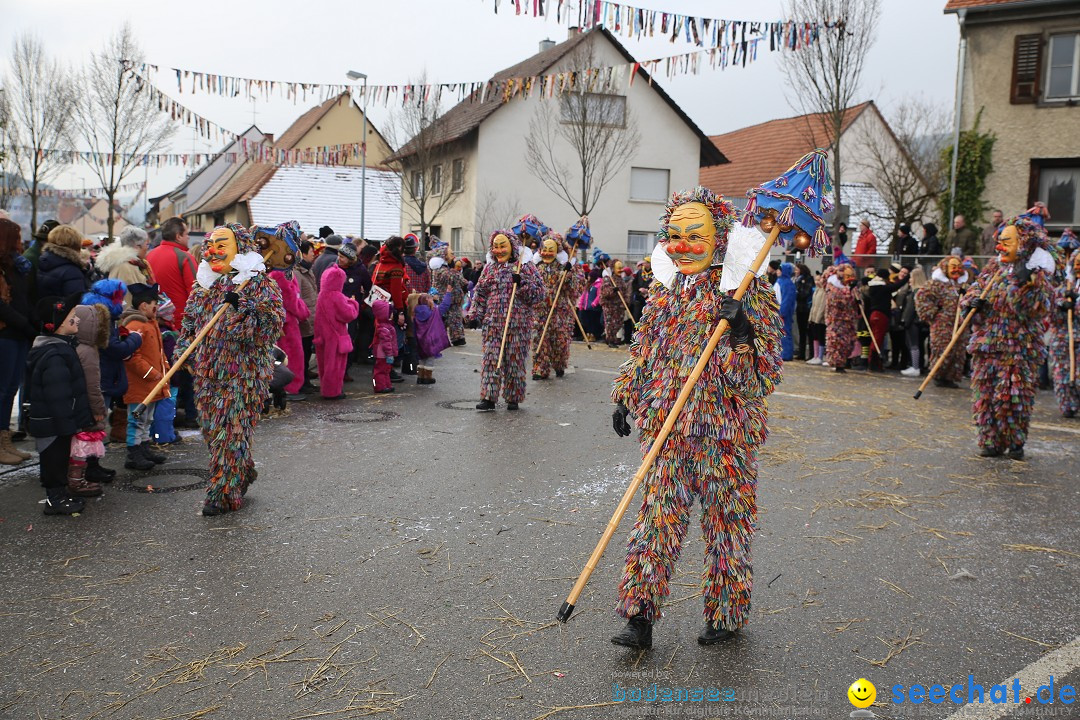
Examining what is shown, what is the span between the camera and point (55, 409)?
5.83m

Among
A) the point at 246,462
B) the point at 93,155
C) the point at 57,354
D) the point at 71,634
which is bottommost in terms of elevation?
the point at 71,634

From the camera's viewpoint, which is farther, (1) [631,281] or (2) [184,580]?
(1) [631,281]

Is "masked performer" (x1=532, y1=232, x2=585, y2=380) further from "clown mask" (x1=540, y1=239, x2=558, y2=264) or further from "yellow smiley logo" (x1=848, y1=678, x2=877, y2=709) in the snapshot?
"yellow smiley logo" (x1=848, y1=678, x2=877, y2=709)

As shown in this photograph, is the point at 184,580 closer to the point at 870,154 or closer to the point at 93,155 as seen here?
the point at 93,155

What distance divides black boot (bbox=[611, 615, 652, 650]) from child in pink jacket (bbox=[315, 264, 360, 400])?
286 inches

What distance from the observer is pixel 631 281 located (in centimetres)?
1838

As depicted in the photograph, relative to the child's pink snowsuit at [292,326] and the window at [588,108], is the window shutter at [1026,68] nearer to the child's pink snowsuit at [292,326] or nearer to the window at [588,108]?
the window at [588,108]

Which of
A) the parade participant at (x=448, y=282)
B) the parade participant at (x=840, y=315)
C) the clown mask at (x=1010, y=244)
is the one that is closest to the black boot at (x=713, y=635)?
the clown mask at (x=1010, y=244)

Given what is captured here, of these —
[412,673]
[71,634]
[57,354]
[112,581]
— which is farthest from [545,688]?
[57,354]

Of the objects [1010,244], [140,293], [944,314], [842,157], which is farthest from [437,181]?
[1010,244]

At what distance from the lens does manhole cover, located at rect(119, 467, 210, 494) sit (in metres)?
6.62

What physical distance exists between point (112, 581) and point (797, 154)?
99.6 feet

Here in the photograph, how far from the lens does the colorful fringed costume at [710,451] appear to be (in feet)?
13.1

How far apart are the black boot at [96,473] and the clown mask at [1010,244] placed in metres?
7.97
